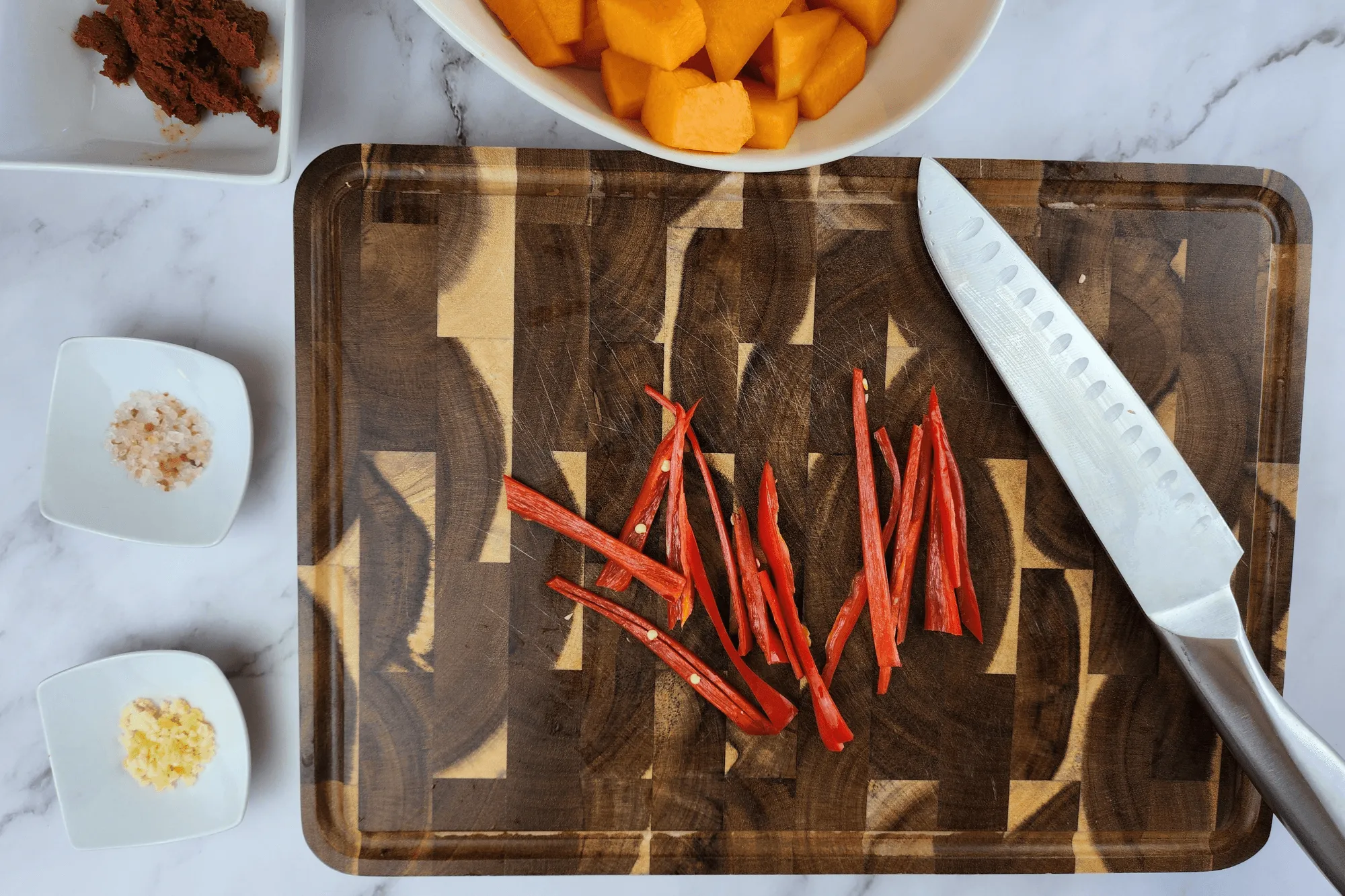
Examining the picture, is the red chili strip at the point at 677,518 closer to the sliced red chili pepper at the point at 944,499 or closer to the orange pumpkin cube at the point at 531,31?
the sliced red chili pepper at the point at 944,499

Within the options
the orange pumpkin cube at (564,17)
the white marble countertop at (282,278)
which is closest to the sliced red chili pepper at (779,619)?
the white marble countertop at (282,278)

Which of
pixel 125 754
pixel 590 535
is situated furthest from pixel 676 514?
pixel 125 754

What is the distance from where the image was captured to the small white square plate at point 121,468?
1.24 metres

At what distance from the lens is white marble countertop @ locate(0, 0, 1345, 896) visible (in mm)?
1290

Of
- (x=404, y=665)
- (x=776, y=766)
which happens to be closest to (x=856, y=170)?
(x=776, y=766)

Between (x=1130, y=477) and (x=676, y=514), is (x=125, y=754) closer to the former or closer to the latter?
(x=676, y=514)

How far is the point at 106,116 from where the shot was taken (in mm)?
1221

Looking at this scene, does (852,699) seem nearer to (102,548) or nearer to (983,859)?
(983,859)

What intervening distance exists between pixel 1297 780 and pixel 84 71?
2134 mm

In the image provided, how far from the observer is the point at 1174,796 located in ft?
4.36

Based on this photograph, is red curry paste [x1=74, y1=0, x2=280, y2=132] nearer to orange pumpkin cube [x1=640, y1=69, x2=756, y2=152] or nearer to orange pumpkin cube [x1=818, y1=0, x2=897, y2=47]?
orange pumpkin cube [x1=640, y1=69, x2=756, y2=152]

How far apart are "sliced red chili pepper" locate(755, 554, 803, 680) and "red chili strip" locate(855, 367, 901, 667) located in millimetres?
129

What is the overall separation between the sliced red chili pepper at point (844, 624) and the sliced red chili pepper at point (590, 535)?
0.85 ft

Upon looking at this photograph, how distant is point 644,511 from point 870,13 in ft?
2.49
